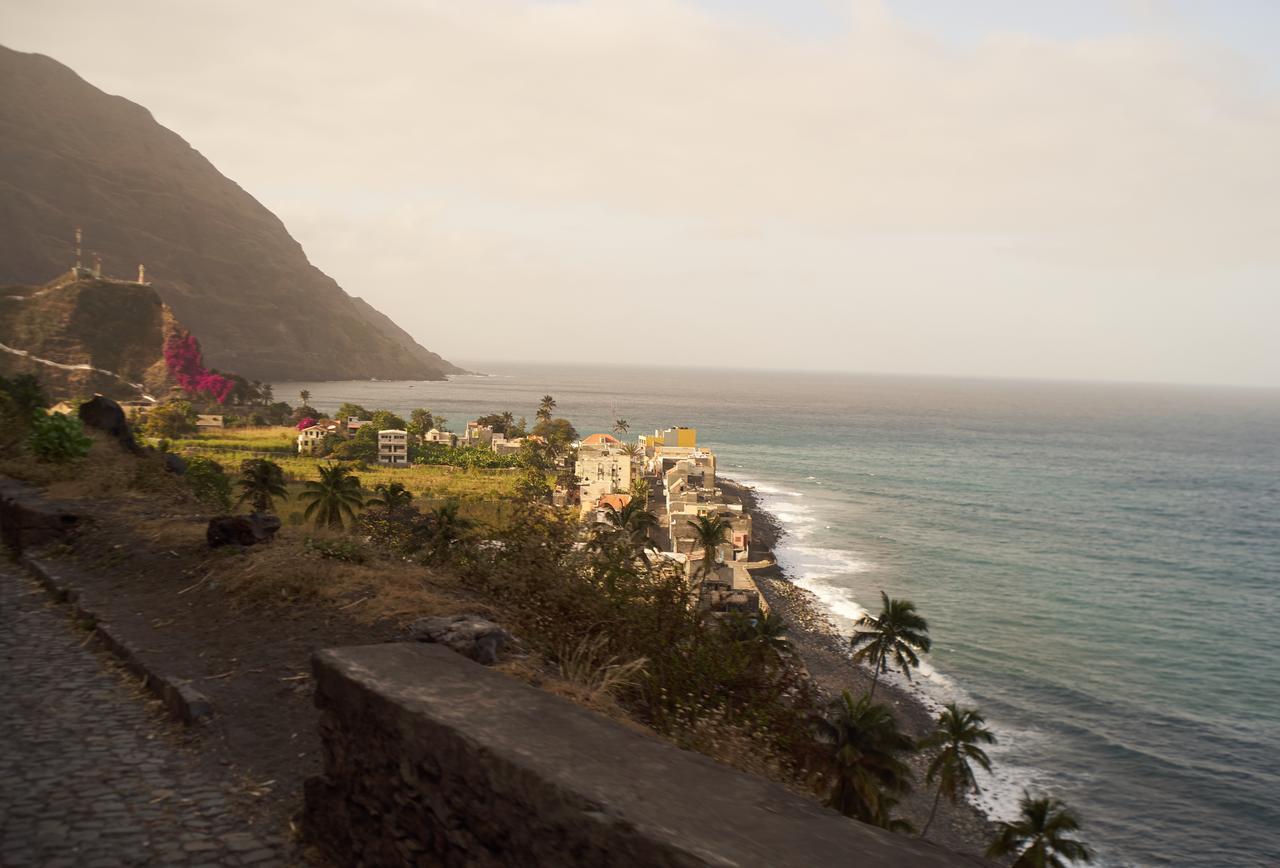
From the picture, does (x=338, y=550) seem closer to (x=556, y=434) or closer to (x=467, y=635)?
(x=467, y=635)

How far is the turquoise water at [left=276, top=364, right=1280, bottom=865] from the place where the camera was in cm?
2533

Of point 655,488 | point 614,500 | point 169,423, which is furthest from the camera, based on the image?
point 169,423

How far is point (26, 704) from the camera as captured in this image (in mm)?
5816

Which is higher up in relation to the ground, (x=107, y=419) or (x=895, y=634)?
(x=107, y=419)

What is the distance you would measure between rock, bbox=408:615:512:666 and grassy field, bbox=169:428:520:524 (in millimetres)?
43104

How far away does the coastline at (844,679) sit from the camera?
22.1 meters

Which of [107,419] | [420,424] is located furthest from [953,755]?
[420,424]

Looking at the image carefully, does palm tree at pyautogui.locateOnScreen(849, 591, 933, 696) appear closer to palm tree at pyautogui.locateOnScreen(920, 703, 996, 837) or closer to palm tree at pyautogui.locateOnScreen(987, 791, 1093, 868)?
palm tree at pyautogui.locateOnScreen(920, 703, 996, 837)

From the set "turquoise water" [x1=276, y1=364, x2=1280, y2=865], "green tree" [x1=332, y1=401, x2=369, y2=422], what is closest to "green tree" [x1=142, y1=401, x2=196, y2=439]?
"green tree" [x1=332, y1=401, x2=369, y2=422]

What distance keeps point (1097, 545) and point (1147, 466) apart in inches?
2337

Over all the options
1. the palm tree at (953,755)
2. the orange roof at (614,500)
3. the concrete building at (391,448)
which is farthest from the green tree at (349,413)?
the palm tree at (953,755)

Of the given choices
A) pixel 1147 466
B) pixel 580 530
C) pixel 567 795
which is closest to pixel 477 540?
pixel 580 530

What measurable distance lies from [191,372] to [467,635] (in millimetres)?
136220

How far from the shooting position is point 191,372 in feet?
405
